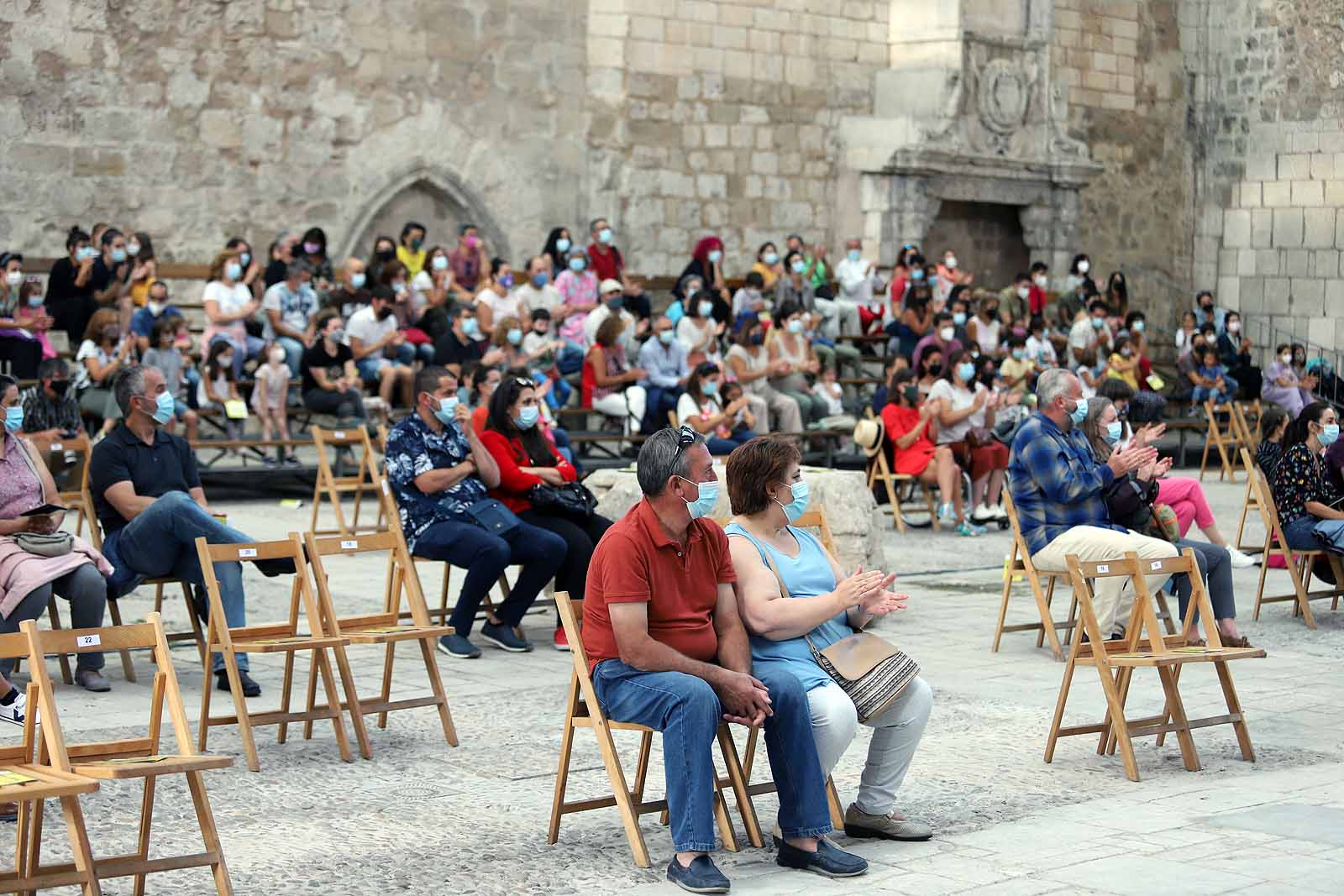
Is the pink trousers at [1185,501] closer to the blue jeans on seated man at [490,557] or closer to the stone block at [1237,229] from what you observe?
the blue jeans on seated man at [490,557]

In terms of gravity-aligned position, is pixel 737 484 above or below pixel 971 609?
above

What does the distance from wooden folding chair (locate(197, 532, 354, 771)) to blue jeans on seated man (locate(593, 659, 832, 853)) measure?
153 centimetres

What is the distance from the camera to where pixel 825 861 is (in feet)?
16.3

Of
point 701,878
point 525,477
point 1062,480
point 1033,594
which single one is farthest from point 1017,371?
point 701,878

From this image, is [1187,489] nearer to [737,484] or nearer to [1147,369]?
[737,484]

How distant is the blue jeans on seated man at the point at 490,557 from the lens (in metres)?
8.30

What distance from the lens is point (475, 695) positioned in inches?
294

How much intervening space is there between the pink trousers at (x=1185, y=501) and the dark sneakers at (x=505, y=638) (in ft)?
11.5

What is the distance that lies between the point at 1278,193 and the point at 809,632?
2256 centimetres

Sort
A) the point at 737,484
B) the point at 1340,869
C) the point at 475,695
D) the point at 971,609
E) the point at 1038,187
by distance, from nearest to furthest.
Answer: the point at 1340,869, the point at 737,484, the point at 475,695, the point at 971,609, the point at 1038,187

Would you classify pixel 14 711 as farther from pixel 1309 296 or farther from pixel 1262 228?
pixel 1262 228

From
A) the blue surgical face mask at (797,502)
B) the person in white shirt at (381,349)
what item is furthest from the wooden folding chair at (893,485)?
the blue surgical face mask at (797,502)

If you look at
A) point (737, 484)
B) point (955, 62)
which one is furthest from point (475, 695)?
point (955, 62)

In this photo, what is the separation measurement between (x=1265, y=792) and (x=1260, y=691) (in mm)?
1863
